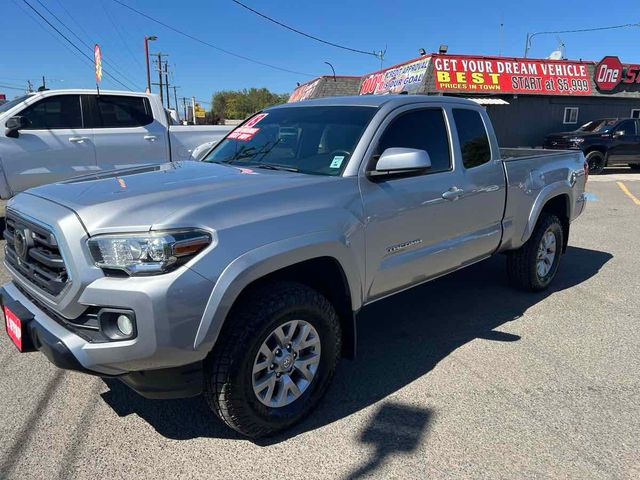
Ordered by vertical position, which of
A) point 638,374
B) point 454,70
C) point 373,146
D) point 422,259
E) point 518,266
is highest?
point 454,70

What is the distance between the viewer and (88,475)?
7.98 feet

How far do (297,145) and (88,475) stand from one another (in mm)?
2306

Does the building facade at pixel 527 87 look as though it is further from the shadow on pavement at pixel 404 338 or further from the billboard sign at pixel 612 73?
the shadow on pavement at pixel 404 338

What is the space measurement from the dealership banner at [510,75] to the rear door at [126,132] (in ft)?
50.2

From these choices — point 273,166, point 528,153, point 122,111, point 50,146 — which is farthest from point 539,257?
point 50,146

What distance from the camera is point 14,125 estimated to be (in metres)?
6.62

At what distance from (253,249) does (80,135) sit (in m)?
5.99

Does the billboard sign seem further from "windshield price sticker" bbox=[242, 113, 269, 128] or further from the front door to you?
"windshield price sticker" bbox=[242, 113, 269, 128]

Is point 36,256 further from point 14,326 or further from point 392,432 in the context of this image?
point 392,432

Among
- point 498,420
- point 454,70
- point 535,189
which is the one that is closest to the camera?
point 498,420

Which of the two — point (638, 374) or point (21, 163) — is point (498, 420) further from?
point (21, 163)

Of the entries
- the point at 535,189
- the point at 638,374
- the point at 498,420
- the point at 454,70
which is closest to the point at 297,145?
the point at 498,420

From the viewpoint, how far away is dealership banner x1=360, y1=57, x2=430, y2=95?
68.3 ft

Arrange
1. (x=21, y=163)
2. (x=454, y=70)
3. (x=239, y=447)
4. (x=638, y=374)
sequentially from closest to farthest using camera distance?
1. (x=239, y=447)
2. (x=638, y=374)
3. (x=21, y=163)
4. (x=454, y=70)
